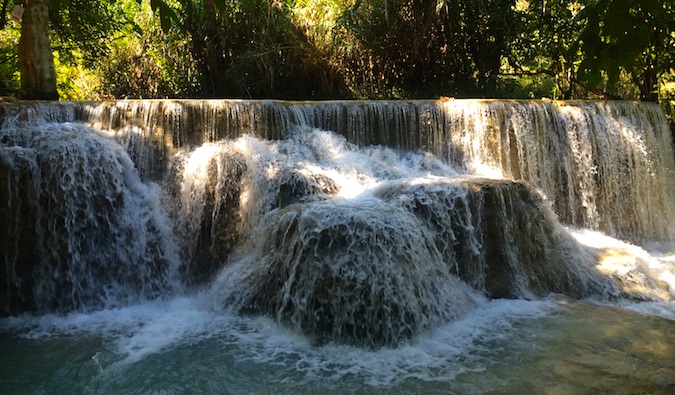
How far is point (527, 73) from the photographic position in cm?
1320

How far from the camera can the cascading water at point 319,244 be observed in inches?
171

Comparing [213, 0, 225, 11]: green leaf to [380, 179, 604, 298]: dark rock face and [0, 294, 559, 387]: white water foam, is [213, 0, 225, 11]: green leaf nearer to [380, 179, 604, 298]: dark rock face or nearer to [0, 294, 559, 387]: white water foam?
[0, 294, 559, 387]: white water foam

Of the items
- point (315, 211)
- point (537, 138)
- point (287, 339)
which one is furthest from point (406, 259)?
point (537, 138)

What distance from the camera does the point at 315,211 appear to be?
17.3 ft

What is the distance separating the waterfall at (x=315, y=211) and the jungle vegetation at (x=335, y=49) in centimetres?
354

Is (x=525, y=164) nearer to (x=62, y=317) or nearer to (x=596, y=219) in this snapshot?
(x=596, y=219)

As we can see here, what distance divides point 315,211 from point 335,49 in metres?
6.83

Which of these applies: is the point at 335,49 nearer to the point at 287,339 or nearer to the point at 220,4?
the point at 287,339

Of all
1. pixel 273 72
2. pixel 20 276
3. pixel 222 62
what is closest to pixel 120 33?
pixel 222 62

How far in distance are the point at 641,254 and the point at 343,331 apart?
417 cm

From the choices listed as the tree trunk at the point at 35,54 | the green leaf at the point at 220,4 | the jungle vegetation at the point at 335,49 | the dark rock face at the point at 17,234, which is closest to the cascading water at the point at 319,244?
the dark rock face at the point at 17,234

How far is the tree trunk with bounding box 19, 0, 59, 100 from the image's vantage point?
839 centimetres

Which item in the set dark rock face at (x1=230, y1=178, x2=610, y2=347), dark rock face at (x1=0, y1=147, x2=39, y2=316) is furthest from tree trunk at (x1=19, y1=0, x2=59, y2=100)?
dark rock face at (x1=230, y1=178, x2=610, y2=347)

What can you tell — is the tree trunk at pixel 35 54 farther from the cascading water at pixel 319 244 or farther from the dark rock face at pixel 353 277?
the dark rock face at pixel 353 277
